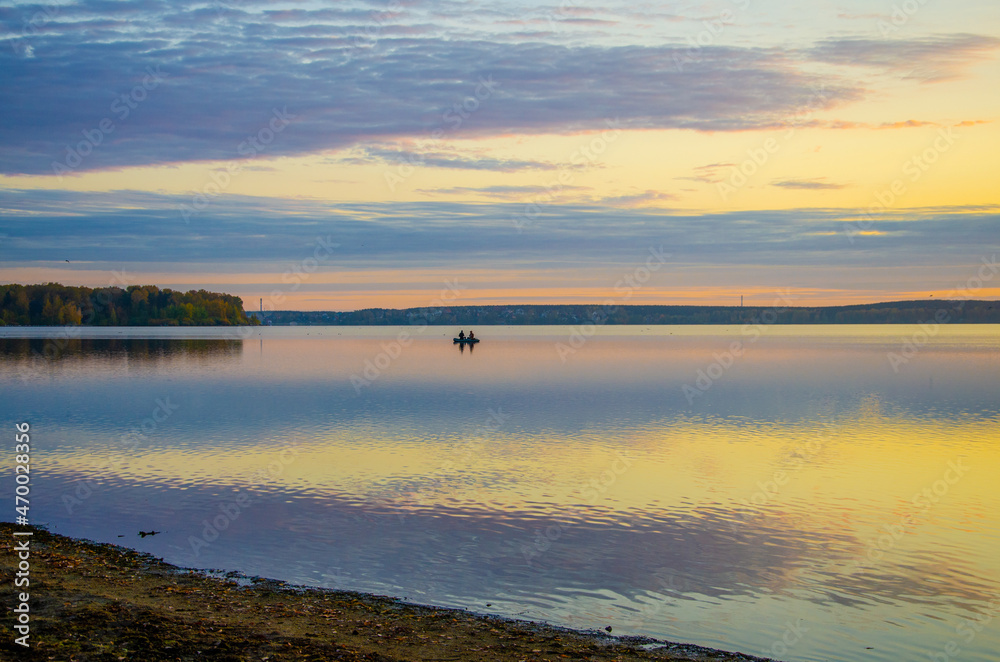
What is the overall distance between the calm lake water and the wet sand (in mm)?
861

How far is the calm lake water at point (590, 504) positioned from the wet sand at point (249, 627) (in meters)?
0.86

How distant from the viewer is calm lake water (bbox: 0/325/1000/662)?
11.6 metres

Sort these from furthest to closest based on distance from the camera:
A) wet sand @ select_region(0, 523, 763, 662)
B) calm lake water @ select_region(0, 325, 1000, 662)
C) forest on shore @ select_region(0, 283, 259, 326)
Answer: forest on shore @ select_region(0, 283, 259, 326)
calm lake water @ select_region(0, 325, 1000, 662)
wet sand @ select_region(0, 523, 763, 662)

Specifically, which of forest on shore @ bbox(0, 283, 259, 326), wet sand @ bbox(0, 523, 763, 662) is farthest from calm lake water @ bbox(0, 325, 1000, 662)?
forest on shore @ bbox(0, 283, 259, 326)

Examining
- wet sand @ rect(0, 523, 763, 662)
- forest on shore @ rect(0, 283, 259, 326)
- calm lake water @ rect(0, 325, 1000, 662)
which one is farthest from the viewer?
forest on shore @ rect(0, 283, 259, 326)

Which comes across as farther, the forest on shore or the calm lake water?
the forest on shore

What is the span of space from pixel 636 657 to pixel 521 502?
8720 millimetres

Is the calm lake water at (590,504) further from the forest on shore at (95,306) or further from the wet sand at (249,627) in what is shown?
the forest on shore at (95,306)

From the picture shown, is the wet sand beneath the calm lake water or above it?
above

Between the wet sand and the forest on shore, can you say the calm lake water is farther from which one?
the forest on shore

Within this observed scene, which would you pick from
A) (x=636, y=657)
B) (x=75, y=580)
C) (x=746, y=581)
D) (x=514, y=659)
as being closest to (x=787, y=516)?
(x=746, y=581)

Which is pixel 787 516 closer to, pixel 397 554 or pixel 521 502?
pixel 521 502

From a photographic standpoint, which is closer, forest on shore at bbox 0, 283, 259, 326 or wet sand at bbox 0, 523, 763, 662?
wet sand at bbox 0, 523, 763, 662

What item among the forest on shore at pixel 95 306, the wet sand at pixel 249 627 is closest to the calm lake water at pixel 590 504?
the wet sand at pixel 249 627
